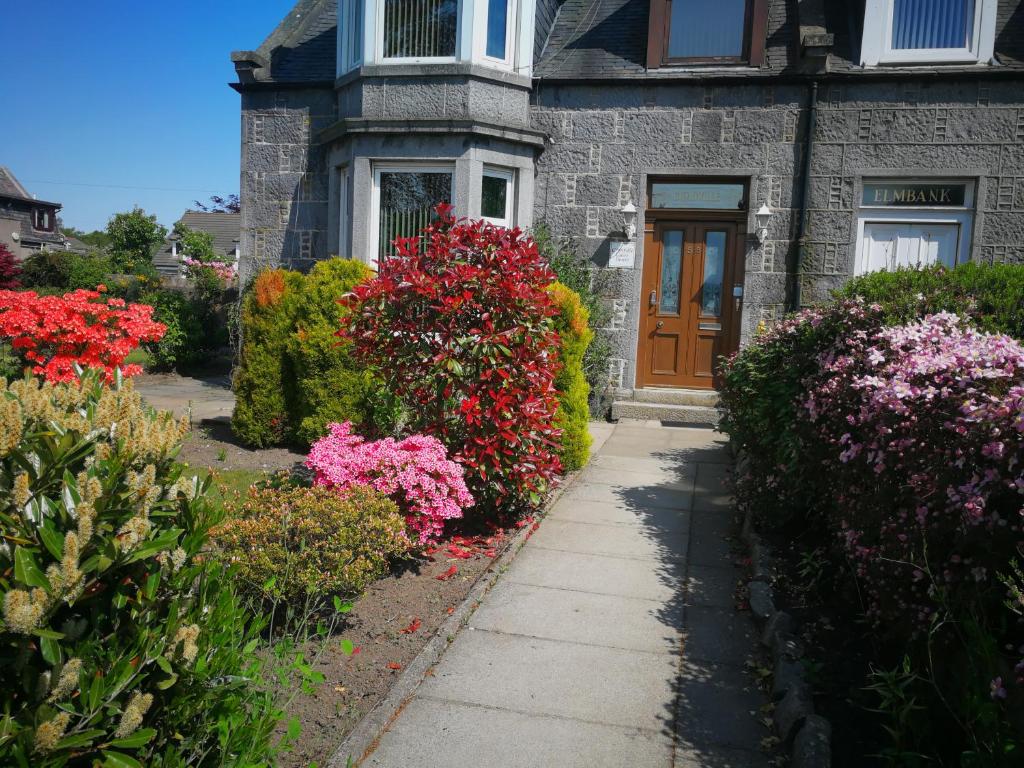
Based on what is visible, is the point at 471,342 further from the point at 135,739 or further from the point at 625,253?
the point at 625,253

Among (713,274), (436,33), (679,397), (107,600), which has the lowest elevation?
(679,397)

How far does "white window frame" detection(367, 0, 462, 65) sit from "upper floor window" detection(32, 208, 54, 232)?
50458 mm

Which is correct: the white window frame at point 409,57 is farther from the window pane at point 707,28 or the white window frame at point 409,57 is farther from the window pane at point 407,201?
the window pane at point 707,28

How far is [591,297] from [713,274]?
64.6 inches

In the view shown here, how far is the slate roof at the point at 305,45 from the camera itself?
1137cm

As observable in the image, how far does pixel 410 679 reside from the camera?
3600mm

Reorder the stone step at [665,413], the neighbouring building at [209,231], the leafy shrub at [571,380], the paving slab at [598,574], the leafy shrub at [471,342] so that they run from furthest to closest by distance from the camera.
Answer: the neighbouring building at [209,231]
the stone step at [665,413]
the leafy shrub at [571,380]
the leafy shrub at [471,342]
the paving slab at [598,574]

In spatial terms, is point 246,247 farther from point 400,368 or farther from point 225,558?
point 225,558

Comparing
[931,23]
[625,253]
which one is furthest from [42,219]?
[931,23]

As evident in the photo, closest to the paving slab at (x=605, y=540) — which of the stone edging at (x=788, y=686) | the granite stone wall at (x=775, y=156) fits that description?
the stone edging at (x=788, y=686)


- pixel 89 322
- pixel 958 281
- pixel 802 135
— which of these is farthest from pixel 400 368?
pixel 802 135

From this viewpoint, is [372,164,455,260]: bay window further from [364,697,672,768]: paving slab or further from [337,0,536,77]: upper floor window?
[364,697,672,768]: paving slab

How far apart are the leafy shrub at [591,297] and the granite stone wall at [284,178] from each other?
3192 mm

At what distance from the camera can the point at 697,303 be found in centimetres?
1072
